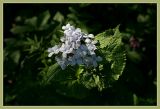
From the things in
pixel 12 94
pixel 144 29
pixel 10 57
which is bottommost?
pixel 12 94

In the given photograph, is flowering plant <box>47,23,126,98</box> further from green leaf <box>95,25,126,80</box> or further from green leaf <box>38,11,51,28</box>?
green leaf <box>38,11,51,28</box>

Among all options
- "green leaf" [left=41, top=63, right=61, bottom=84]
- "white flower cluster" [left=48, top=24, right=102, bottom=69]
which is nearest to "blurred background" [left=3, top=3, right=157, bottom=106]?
"green leaf" [left=41, top=63, right=61, bottom=84]

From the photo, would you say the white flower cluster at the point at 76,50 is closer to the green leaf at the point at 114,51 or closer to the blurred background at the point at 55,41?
the green leaf at the point at 114,51

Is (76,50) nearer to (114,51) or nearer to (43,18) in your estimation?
(114,51)

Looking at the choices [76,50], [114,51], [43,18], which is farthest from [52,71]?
[43,18]

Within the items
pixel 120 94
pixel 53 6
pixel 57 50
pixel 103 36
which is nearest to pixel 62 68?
pixel 57 50

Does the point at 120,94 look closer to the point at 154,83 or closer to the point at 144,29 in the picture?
the point at 154,83
